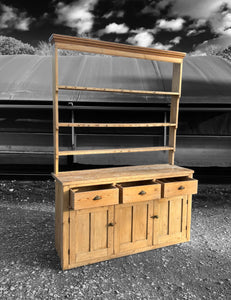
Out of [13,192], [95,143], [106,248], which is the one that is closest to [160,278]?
[106,248]

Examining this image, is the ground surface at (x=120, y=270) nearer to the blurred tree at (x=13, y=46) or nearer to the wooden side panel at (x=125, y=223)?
the wooden side panel at (x=125, y=223)

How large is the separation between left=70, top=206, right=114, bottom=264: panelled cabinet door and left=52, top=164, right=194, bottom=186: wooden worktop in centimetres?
30

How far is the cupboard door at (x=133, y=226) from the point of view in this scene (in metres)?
2.84

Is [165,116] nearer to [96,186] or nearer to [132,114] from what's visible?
[132,114]

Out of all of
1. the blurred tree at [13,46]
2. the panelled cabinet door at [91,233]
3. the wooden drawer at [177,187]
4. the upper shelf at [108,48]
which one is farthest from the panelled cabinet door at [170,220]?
the blurred tree at [13,46]

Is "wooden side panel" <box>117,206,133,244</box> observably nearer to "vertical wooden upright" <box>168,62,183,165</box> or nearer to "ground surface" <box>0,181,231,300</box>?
"ground surface" <box>0,181,231,300</box>

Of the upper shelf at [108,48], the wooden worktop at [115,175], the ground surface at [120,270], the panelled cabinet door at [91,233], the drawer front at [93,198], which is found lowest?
the ground surface at [120,270]

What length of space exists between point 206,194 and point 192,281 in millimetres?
3268

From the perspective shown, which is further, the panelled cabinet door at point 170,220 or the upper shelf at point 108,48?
the panelled cabinet door at point 170,220

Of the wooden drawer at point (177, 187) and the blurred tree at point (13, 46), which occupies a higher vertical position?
the blurred tree at point (13, 46)

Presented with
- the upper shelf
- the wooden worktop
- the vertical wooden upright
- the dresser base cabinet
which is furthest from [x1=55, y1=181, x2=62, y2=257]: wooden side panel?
the vertical wooden upright

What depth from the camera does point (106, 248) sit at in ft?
9.20

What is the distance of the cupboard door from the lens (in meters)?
2.84

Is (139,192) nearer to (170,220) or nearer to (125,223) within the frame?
(125,223)
